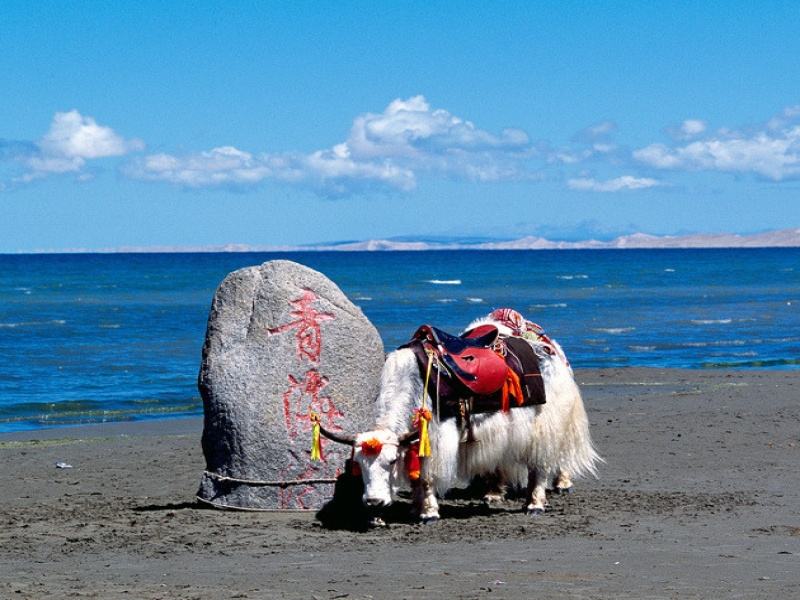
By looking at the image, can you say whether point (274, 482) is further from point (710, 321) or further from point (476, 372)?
point (710, 321)

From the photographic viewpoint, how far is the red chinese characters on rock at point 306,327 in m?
9.51

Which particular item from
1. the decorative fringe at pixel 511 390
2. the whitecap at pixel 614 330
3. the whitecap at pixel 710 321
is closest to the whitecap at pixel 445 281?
the whitecap at pixel 710 321

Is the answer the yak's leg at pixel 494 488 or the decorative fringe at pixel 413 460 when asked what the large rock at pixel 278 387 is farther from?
the yak's leg at pixel 494 488

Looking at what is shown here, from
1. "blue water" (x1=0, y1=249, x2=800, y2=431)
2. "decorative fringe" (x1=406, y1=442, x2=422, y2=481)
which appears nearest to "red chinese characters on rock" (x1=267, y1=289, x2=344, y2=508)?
"decorative fringe" (x1=406, y1=442, x2=422, y2=481)

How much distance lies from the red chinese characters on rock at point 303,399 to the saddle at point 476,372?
76 centimetres

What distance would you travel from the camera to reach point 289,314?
954 cm

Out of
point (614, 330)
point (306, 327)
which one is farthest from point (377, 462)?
point (614, 330)

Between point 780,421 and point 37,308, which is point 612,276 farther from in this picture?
point 780,421

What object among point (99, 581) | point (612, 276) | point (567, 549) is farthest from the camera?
point (612, 276)

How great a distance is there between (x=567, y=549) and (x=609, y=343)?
2272cm

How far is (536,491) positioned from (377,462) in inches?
59.5

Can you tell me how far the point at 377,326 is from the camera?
124 ft

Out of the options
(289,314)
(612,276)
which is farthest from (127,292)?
(289,314)

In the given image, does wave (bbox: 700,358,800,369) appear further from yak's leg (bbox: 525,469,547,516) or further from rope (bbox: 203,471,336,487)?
rope (bbox: 203,471,336,487)
